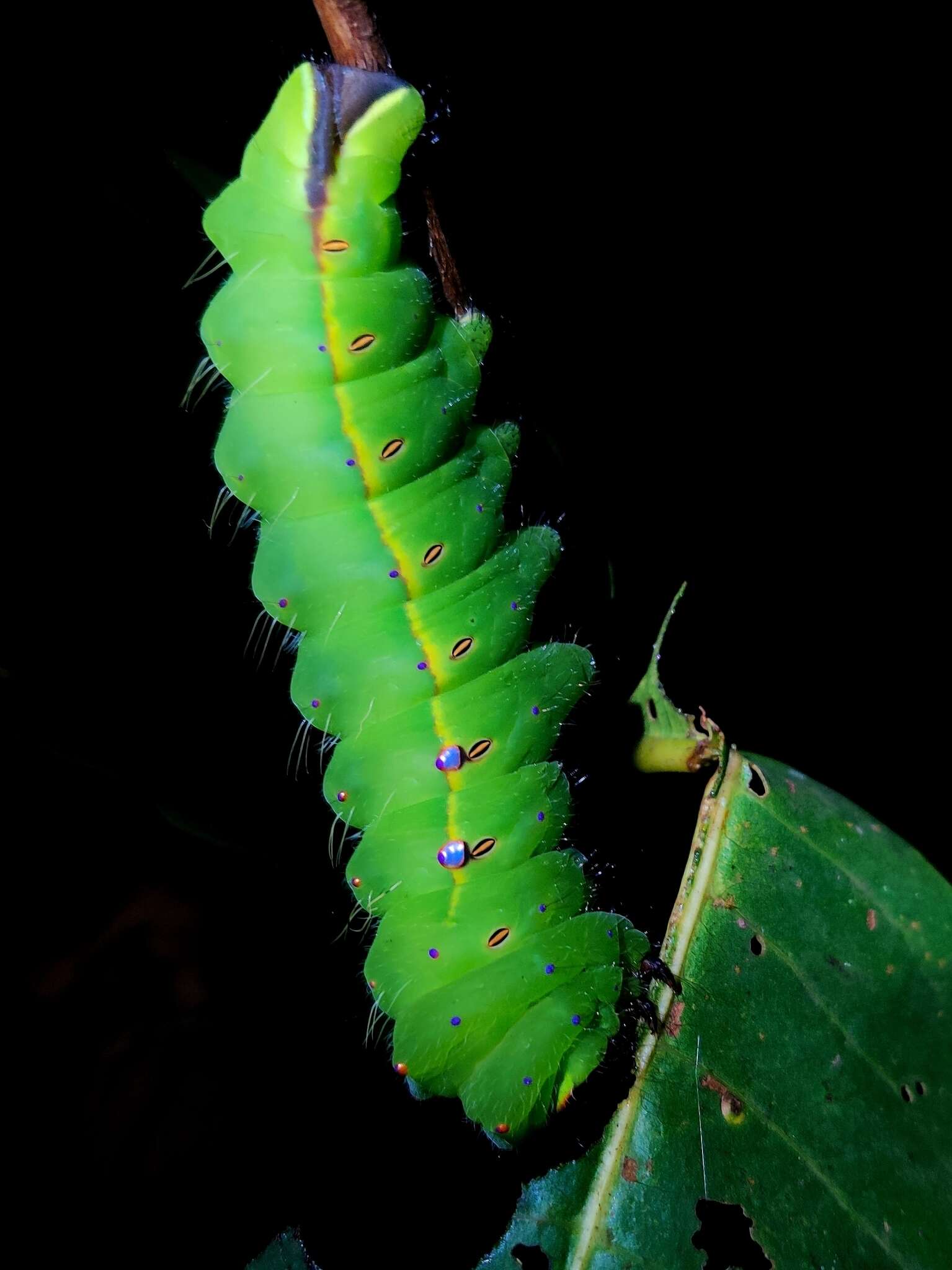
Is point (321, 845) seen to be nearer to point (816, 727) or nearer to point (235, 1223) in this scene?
point (235, 1223)

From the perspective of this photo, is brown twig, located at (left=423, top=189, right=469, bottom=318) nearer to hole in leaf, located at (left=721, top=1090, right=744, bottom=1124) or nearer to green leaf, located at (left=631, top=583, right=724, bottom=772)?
green leaf, located at (left=631, top=583, right=724, bottom=772)

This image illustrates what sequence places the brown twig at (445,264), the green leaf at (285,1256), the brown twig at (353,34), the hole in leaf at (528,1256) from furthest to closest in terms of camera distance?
1. the green leaf at (285,1256)
2. the hole in leaf at (528,1256)
3. the brown twig at (445,264)
4. the brown twig at (353,34)

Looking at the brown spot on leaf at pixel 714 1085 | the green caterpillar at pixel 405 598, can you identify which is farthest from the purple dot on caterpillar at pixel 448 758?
the brown spot on leaf at pixel 714 1085

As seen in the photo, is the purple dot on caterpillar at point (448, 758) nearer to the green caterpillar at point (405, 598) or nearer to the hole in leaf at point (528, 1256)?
the green caterpillar at point (405, 598)

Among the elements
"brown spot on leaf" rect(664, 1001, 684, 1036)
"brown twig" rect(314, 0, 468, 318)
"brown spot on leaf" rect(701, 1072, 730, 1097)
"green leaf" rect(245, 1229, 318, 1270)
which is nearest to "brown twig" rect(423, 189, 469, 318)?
→ "brown twig" rect(314, 0, 468, 318)

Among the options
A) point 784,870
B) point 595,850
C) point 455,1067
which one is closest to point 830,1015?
point 784,870

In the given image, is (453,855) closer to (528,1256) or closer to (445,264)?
(528,1256)

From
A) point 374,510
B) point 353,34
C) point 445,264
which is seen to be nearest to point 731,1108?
point 374,510
